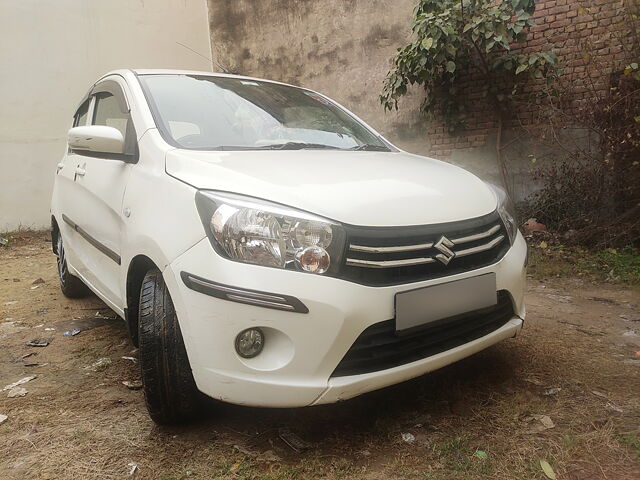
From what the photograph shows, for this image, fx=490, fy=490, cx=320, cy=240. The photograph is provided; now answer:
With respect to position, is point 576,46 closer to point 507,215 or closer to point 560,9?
point 560,9

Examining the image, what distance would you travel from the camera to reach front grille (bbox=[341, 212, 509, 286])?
5.38 ft

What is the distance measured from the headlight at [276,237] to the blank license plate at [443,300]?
0.29 m

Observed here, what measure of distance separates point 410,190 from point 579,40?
444 cm

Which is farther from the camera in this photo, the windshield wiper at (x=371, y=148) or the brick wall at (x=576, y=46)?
the brick wall at (x=576, y=46)

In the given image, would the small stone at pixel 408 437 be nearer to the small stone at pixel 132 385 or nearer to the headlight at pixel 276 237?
the headlight at pixel 276 237

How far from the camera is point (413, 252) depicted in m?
1.71

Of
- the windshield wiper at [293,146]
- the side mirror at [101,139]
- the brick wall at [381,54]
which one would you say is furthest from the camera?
the brick wall at [381,54]

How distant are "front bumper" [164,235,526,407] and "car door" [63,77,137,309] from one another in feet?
2.46

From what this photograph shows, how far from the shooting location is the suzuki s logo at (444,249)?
1755 millimetres

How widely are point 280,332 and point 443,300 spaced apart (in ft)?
1.96

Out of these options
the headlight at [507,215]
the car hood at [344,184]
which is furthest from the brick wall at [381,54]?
the car hood at [344,184]

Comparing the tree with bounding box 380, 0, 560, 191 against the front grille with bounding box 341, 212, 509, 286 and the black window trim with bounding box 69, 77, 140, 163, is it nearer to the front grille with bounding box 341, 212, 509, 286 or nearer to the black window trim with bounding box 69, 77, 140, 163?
the black window trim with bounding box 69, 77, 140, 163

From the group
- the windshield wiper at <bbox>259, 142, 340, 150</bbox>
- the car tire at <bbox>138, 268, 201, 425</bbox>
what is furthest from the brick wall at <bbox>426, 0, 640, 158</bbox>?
the car tire at <bbox>138, 268, 201, 425</bbox>

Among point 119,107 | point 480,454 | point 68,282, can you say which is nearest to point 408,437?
point 480,454
